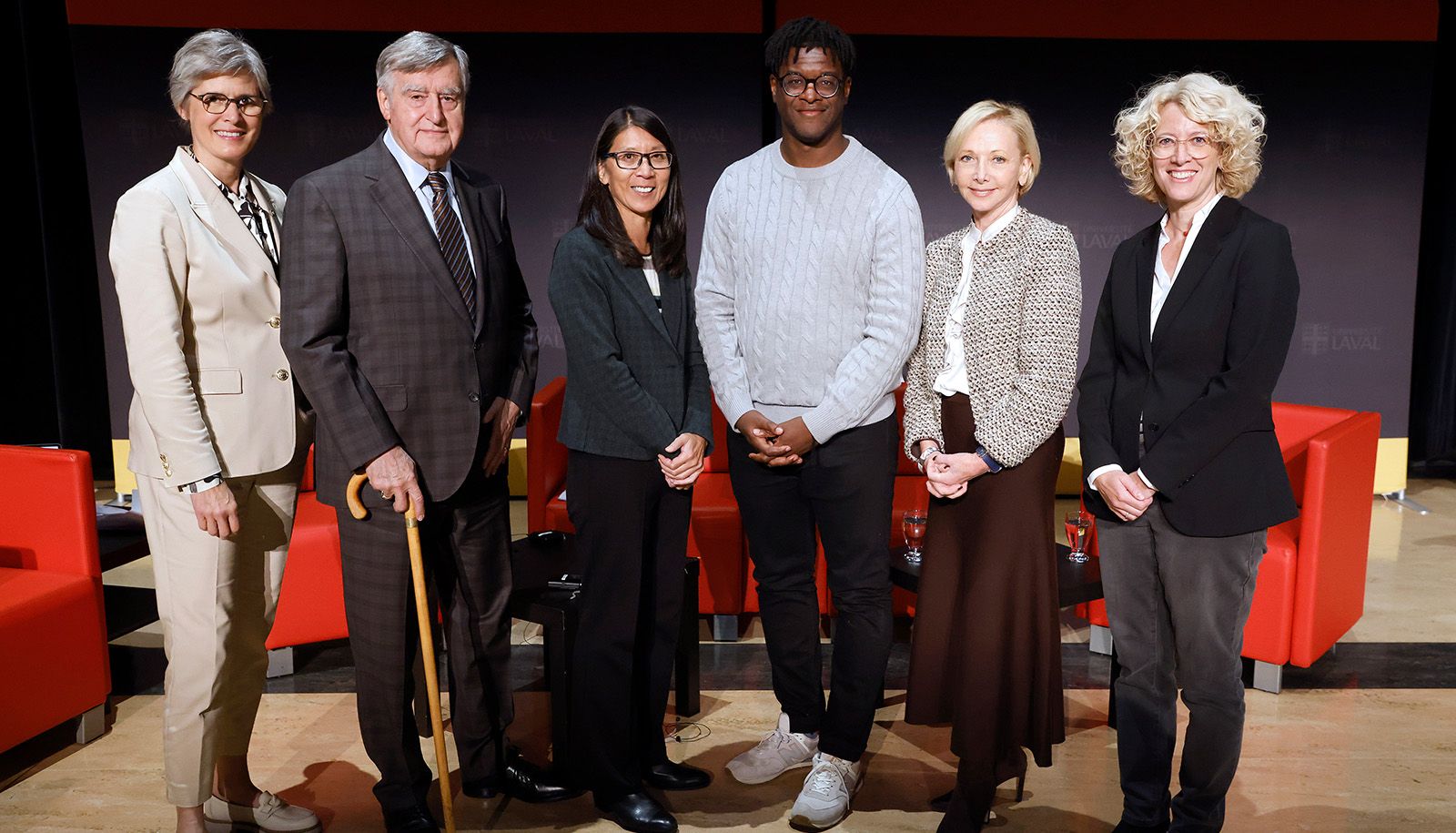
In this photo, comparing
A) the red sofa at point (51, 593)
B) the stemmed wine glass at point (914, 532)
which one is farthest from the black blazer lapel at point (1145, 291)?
the red sofa at point (51, 593)

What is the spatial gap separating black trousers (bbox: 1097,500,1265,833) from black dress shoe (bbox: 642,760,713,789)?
1039 mm

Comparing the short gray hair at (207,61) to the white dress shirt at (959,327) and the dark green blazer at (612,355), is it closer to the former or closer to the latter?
the dark green blazer at (612,355)

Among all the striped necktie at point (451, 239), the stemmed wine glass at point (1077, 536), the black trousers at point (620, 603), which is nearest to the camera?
the striped necktie at point (451, 239)

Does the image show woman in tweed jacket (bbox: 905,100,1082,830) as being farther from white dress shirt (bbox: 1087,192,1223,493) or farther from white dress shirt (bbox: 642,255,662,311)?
white dress shirt (bbox: 642,255,662,311)

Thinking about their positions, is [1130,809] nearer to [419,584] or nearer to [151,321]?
[419,584]

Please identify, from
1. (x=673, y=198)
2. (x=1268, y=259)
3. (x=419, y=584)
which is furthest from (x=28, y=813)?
(x=1268, y=259)

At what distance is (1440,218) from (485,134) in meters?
5.38

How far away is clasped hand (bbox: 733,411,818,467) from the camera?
262 cm

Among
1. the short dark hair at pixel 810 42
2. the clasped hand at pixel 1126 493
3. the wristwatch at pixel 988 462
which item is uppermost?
the short dark hair at pixel 810 42

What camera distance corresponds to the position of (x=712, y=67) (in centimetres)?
606

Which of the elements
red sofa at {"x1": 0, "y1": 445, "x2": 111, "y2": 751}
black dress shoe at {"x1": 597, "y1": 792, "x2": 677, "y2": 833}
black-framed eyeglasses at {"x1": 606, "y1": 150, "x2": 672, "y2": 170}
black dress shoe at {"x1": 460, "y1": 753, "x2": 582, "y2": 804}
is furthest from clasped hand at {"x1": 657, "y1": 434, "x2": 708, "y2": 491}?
red sofa at {"x1": 0, "y1": 445, "x2": 111, "y2": 751}

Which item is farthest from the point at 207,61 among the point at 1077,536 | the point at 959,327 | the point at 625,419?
the point at 1077,536

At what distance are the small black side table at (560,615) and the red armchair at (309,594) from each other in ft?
2.08

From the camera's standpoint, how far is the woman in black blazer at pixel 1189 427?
7.50 feet
